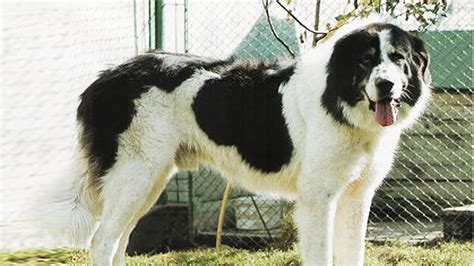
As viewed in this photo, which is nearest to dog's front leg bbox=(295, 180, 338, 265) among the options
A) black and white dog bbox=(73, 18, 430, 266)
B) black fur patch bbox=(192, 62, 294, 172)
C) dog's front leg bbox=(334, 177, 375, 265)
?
black and white dog bbox=(73, 18, 430, 266)

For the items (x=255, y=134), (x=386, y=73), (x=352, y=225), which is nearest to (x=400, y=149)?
(x=352, y=225)

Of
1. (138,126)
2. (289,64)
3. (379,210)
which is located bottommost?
(379,210)

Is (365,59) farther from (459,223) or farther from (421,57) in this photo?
(459,223)

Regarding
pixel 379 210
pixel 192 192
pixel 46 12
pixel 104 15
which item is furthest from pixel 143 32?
pixel 379 210

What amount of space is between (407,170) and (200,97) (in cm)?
349

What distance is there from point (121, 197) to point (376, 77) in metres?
1.70

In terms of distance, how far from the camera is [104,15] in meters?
6.61

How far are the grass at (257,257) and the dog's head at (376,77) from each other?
170 cm

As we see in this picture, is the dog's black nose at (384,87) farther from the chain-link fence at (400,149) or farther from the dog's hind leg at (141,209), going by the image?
the chain-link fence at (400,149)

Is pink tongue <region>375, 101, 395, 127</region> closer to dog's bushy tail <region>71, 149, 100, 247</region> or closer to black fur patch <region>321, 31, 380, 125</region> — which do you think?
black fur patch <region>321, 31, 380, 125</region>

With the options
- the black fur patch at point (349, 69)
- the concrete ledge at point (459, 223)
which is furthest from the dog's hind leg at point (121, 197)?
the concrete ledge at point (459, 223)

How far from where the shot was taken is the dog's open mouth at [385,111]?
3.87m

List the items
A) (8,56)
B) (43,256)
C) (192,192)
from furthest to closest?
1. (192,192)
2. (8,56)
3. (43,256)

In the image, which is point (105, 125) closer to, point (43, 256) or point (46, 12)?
point (43, 256)
